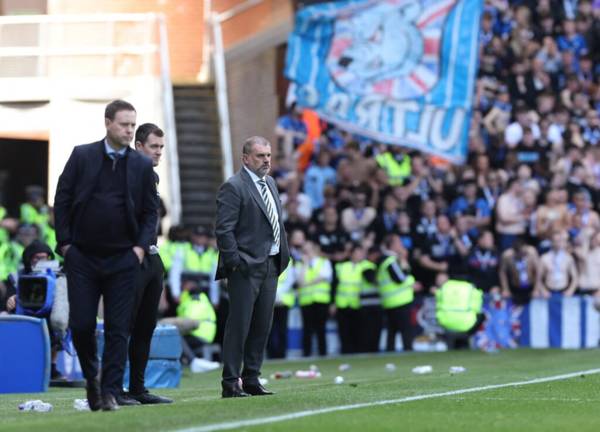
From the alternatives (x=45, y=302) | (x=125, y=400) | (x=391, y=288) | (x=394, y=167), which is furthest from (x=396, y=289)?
(x=125, y=400)

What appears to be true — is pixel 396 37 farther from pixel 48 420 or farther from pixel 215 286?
pixel 48 420

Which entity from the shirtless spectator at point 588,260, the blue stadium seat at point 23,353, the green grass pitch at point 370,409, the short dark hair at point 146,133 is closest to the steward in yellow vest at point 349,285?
the shirtless spectator at point 588,260

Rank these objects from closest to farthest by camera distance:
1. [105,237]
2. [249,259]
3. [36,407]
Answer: [105,237]
[36,407]
[249,259]

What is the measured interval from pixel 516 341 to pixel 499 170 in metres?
3.18

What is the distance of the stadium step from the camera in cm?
2805

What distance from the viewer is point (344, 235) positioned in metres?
25.6

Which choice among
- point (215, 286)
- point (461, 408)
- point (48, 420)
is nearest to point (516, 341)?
point (215, 286)

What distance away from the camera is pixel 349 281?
24.9 metres

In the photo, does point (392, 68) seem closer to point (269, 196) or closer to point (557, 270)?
point (557, 270)

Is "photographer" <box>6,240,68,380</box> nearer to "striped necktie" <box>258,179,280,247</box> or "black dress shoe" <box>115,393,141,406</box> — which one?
"striped necktie" <box>258,179,280,247</box>

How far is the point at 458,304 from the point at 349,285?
172cm

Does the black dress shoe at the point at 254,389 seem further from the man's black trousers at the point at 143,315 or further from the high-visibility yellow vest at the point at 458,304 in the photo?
the high-visibility yellow vest at the point at 458,304

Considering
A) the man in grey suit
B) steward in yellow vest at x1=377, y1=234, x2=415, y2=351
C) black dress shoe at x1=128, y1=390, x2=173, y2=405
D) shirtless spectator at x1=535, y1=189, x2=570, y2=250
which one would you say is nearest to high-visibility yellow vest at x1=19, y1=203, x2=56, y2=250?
steward in yellow vest at x1=377, y1=234, x2=415, y2=351

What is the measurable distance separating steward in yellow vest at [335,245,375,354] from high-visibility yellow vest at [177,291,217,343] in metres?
3.14
